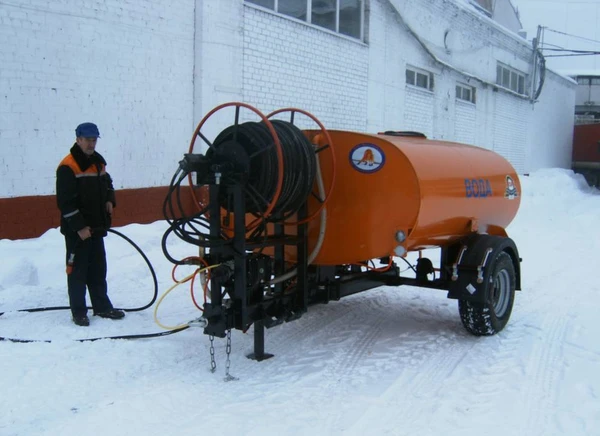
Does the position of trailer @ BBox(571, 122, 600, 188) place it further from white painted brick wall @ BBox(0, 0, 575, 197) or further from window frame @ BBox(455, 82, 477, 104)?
white painted brick wall @ BBox(0, 0, 575, 197)

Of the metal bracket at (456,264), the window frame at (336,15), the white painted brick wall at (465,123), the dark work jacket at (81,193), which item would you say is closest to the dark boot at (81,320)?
the dark work jacket at (81,193)

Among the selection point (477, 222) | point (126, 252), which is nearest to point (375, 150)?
point (477, 222)

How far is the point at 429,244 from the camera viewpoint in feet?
18.1

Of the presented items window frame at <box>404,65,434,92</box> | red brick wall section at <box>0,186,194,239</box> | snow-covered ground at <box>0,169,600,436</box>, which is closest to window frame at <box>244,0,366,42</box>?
window frame at <box>404,65,434,92</box>

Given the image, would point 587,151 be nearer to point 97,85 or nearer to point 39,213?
point 97,85

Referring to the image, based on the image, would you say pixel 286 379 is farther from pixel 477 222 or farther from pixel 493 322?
pixel 477 222

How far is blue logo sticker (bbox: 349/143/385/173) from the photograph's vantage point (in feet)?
16.3

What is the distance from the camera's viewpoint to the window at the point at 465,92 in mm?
19781

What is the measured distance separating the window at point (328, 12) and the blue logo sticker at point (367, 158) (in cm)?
719

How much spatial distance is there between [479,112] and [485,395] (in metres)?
18.1

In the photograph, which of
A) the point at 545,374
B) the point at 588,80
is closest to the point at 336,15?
the point at 545,374

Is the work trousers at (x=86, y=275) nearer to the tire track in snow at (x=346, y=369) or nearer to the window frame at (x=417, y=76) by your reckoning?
the tire track in snow at (x=346, y=369)

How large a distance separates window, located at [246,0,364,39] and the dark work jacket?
648 cm

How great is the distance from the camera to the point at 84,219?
227 inches
